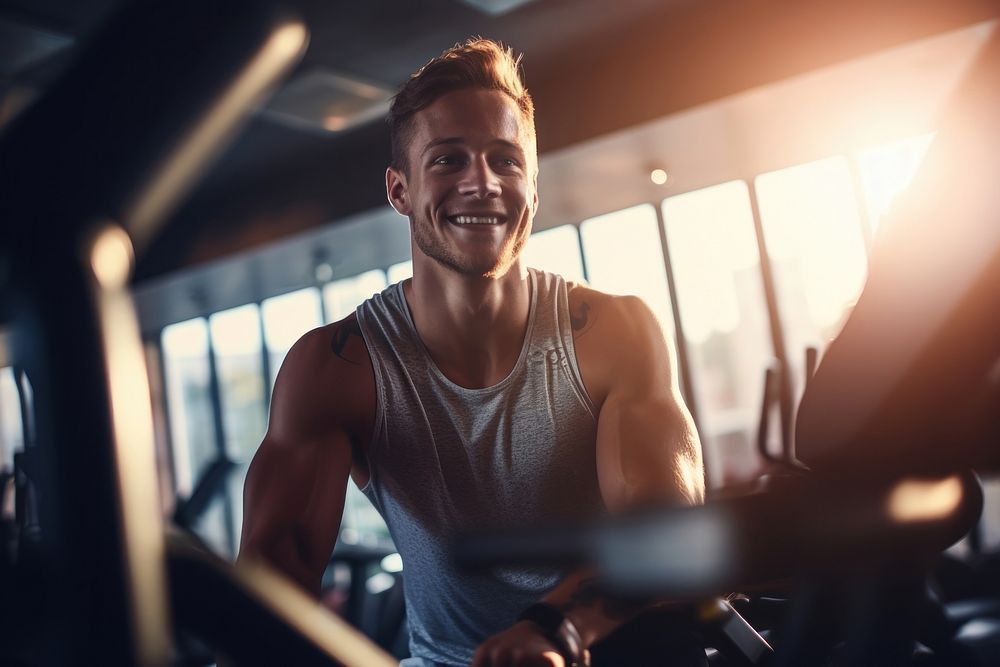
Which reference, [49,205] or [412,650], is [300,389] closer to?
[412,650]

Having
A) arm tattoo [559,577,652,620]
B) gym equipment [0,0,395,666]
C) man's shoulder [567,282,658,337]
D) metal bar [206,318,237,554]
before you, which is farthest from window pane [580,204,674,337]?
gym equipment [0,0,395,666]

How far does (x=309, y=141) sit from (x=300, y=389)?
4327 mm

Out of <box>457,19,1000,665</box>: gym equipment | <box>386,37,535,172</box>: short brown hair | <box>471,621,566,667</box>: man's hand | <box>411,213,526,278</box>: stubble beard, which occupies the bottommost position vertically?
<box>471,621,566,667</box>: man's hand

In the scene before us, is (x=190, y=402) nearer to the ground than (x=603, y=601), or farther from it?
farther from it

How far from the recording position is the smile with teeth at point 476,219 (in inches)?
39.4

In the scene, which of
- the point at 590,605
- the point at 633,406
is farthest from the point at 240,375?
the point at 590,605

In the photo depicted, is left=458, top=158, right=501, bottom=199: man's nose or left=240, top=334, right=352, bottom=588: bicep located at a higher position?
left=458, top=158, right=501, bottom=199: man's nose

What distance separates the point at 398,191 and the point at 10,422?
0.86 m

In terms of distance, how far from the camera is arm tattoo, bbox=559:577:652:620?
0.29m

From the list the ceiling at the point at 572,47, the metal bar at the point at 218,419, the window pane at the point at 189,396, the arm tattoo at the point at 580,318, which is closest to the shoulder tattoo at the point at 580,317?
the arm tattoo at the point at 580,318

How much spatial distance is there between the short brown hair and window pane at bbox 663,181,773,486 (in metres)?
4.73

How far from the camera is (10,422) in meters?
0.33

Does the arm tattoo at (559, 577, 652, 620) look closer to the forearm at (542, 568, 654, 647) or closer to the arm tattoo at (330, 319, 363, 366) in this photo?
the forearm at (542, 568, 654, 647)

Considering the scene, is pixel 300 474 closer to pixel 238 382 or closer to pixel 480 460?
pixel 480 460
